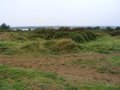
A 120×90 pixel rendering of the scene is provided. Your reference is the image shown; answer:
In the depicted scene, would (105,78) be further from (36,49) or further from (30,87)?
(36,49)

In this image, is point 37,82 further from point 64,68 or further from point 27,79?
point 64,68

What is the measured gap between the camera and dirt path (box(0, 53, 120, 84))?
7723 mm

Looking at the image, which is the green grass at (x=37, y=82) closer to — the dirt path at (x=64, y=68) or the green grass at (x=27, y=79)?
the green grass at (x=27, y=79)

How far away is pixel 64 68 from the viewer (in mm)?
8891

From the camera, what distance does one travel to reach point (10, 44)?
13.1 metres

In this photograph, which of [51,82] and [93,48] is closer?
[51,82]

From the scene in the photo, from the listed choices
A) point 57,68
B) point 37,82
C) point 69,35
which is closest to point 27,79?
point 37,82

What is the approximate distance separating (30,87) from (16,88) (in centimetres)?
33

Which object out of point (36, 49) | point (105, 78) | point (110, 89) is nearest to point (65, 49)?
point (36, 49)

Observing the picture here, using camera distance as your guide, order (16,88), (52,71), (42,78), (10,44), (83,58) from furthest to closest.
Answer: (10,44)
(83,58)
(52,71)
(42,78)
(16,88)

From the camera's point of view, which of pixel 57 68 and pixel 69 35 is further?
pixel 69 35

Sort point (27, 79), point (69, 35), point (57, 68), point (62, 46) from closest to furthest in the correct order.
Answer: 1. point (27, 79)
2. point (57, 68)
3. point (62, 46)
4. point (69, 35)

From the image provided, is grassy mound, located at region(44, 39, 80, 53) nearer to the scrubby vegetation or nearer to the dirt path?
the scrubby vegetation

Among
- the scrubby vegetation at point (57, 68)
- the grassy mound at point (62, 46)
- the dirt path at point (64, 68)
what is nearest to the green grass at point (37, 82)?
the scrubby vegetation at point (57, 68)
